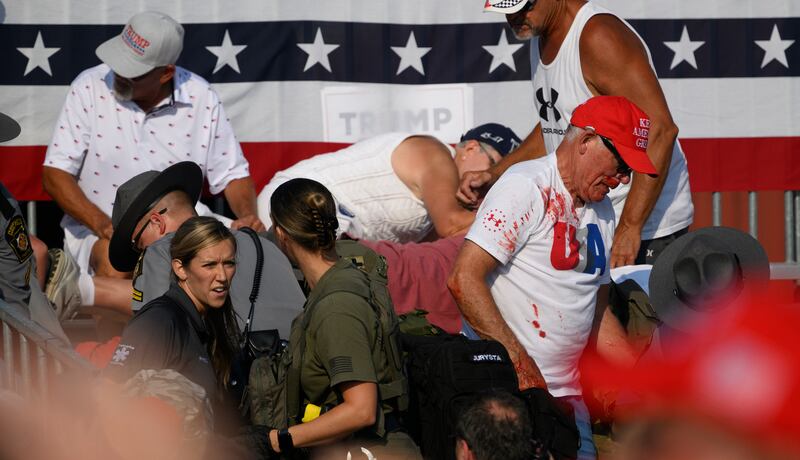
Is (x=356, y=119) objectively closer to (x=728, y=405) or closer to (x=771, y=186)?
(x=771, y=186)

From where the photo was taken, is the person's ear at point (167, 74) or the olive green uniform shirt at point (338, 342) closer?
the olive green uniform shirt at point (338, 342)

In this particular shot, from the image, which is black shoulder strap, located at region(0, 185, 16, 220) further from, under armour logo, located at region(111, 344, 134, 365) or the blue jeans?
the blue jeans

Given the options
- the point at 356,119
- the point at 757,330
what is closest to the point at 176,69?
the point at 356,119

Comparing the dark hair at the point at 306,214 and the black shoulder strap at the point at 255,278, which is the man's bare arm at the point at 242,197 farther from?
the dark hair at the point at 306,214

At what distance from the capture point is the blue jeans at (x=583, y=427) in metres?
4.34

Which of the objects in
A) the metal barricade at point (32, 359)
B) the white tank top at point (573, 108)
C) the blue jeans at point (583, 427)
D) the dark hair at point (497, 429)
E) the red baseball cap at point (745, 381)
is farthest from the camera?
the white tank top at point (573, 108)

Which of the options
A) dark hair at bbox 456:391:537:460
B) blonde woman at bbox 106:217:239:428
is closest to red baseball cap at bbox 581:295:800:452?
dark hair at bbox 456:391:537:460

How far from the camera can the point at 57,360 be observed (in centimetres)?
357

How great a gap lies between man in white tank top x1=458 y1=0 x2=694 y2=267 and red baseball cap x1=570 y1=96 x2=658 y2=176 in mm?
801

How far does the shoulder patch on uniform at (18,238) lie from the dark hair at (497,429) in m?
2.13

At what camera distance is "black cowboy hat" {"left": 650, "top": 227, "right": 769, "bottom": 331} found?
4.41m

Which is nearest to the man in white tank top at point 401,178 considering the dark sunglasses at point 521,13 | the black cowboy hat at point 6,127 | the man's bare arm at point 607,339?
the dark sunglasses at point 521,13

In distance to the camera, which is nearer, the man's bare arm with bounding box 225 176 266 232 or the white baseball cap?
the white baseball cap

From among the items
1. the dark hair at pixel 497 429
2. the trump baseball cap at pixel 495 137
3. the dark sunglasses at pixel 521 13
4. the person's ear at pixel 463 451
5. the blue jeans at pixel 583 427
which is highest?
the dark sunglasses at pixel 521 13
